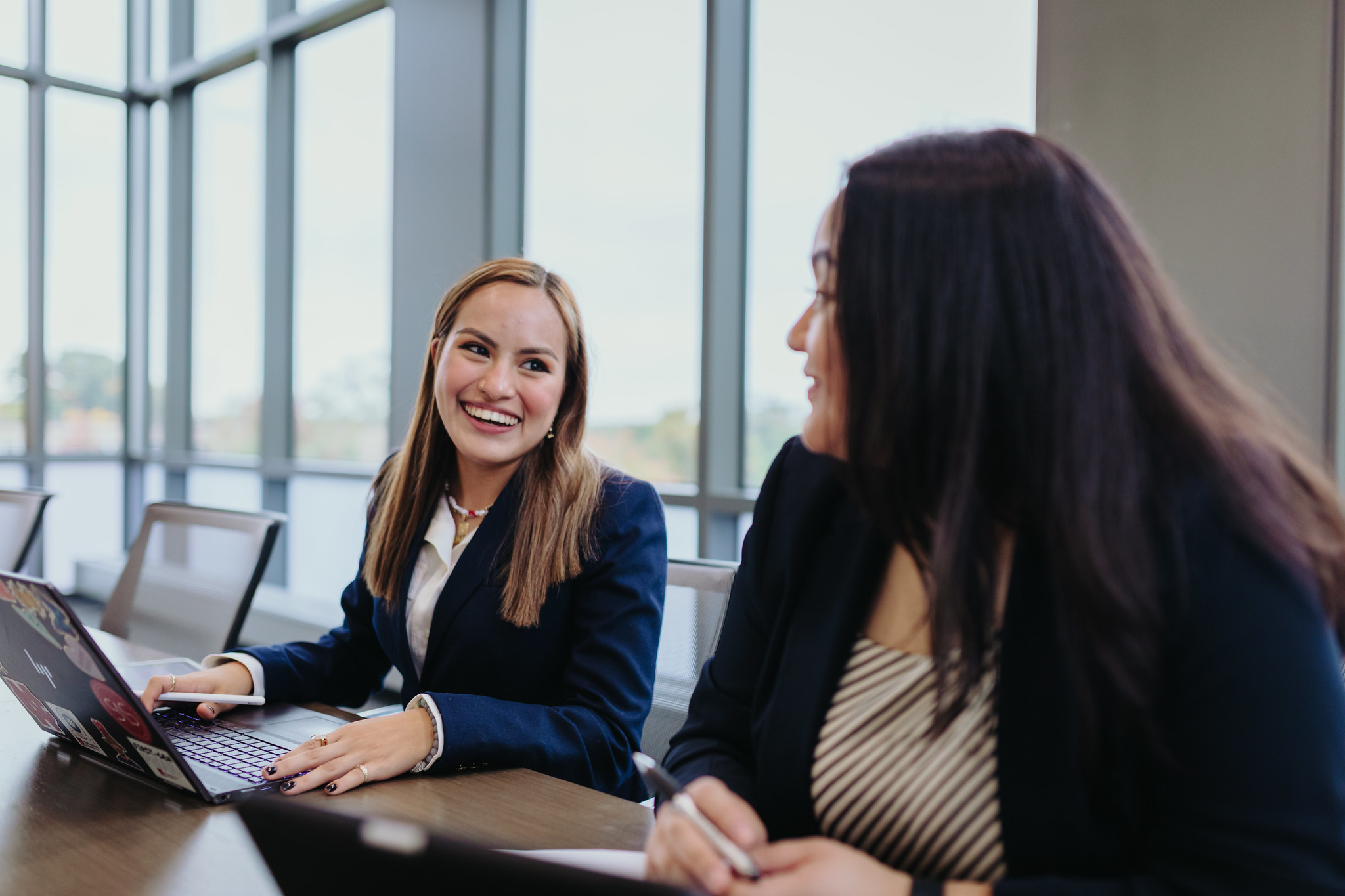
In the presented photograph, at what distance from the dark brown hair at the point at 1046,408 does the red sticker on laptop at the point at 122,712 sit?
0.78m

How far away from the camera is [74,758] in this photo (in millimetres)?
1188

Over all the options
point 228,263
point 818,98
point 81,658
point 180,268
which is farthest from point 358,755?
point 180,268

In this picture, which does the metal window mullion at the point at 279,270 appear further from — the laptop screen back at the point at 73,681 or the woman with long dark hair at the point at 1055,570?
the woman with long dark hair at the point at 1055,570

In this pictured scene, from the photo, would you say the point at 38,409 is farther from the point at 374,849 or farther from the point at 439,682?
the point at 374,849

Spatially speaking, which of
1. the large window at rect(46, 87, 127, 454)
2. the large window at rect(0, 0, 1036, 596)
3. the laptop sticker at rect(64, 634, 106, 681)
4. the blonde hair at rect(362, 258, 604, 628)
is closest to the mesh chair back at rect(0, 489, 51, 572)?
the large window at rect(0, 0, 1036, 596)

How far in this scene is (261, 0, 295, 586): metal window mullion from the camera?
488cm

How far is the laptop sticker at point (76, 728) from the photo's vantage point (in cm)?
115

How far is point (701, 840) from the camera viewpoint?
0.76 meters

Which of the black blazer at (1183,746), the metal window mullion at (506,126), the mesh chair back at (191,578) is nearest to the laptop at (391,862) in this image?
the black blazer at (1183,746)

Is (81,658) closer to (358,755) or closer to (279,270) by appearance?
(358,755)

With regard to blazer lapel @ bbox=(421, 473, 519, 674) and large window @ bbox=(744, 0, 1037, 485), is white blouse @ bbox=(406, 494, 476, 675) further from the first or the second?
large window @ bbox=(744, 0, 1037, 485)

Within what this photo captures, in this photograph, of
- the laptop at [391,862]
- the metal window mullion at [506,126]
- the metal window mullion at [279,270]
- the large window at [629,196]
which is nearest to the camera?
Answer: the laptop at [391,862]

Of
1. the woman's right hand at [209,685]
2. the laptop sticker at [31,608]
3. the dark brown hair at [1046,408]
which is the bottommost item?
the woman's right hand at [209,685]

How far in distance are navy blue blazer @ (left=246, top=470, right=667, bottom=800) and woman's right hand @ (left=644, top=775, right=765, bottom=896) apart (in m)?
0.48
